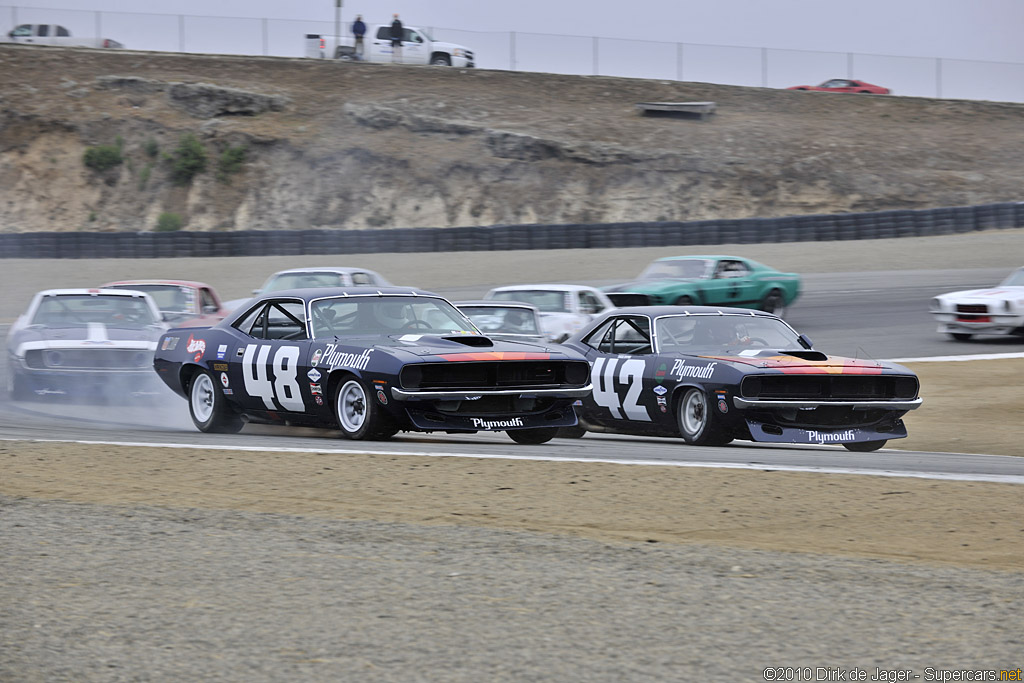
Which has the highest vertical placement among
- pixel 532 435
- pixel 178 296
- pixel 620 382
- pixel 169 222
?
pixel 169 222

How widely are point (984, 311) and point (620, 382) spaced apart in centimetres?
957

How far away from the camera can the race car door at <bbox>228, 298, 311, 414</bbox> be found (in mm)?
9336

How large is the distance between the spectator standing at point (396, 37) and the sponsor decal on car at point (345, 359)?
39936 mm

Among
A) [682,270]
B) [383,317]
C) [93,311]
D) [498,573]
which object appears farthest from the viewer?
[682,270]

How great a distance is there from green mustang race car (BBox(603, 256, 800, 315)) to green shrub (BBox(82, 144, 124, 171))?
2877 cm

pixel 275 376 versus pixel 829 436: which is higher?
pixel 275 376

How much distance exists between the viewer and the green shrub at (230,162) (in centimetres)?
4369

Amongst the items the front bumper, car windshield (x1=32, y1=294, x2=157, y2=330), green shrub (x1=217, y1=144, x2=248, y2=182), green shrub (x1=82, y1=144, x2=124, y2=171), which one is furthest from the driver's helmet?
green shrub (x1=82, y1=144, x2=124, y2=171)

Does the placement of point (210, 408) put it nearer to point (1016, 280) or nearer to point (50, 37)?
point (1016, 280)

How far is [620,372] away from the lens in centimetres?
1017

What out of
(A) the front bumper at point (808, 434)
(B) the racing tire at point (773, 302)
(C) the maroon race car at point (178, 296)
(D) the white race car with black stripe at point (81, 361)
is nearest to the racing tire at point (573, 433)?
(A) the front bumper at point (808, 434)

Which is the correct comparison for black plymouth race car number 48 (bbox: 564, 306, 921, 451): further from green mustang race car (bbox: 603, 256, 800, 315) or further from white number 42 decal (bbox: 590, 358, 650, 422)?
green mustang race car (bbox: 603, 256, 800, 315)

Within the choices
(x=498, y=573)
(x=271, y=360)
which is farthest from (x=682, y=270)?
(x=498, y=573)

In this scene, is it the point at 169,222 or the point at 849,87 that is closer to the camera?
the point at 169,222
